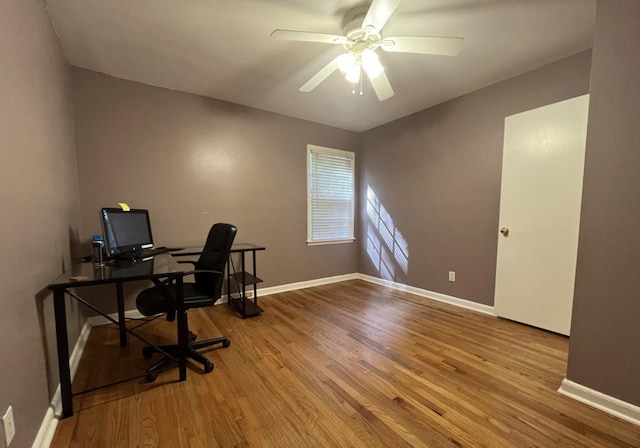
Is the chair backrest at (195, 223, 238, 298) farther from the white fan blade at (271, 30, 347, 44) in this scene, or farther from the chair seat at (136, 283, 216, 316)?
the white fan blade at (271, 30, 347, 44)

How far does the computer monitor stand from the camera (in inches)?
75.7

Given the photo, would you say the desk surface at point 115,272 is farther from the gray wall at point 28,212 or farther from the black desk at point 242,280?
the black desk at point 242,280

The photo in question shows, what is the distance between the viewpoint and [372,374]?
181 centimetres

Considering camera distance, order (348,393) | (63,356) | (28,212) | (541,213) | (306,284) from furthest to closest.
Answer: (306,284) → (541,213) → (348,393) → (63,356) → (28,212)

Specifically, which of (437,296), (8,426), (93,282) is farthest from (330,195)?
(8,426)

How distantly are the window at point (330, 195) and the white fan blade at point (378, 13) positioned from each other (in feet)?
7.65

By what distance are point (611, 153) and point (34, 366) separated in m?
3.23

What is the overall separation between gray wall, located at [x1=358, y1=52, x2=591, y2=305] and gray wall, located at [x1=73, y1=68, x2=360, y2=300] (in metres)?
1.01

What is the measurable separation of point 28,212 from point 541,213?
3797 mm

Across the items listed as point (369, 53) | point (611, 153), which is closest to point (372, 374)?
point (611, 153)

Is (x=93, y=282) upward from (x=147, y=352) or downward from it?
upward

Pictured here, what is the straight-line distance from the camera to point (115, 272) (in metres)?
1.61

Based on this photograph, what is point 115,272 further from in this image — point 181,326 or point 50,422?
point 50,422

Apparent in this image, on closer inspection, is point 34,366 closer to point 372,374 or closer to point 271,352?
point 271,352
